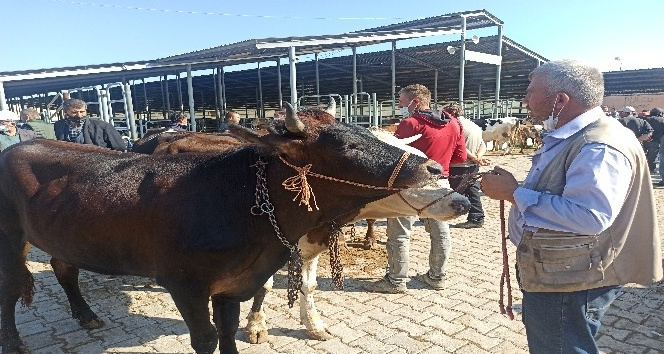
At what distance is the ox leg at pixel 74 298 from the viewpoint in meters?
4.21

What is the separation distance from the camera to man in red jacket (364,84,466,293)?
4.61 m

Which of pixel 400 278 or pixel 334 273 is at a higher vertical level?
pixel 334 273

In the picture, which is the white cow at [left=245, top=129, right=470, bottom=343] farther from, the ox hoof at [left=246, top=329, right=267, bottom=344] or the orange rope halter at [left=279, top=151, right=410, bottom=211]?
the orange rope halter at [left=279, top=151, right=410, bottom=211]

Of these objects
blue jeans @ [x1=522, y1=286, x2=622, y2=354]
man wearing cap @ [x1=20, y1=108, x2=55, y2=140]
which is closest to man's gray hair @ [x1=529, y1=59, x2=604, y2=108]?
blue jeans @ [x1=522, y1=286, x2=622, y2=354]

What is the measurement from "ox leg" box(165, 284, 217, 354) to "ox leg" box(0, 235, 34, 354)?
1.71 m

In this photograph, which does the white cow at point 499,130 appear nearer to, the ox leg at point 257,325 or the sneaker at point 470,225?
the sneaker at point 470,225

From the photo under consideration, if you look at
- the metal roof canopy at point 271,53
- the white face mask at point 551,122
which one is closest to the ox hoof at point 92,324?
the white face mask at point 551,122

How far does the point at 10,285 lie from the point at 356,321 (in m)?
3.07

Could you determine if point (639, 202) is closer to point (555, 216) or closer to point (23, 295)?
point (555, 216)

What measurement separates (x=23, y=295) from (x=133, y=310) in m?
1.07

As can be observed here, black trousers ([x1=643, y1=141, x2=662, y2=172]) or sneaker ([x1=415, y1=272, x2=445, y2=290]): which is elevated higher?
black trousers ([x1=643, y1=141, x2=662, y2=172])

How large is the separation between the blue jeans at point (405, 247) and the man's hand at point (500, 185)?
8.64ft

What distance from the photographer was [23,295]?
383cm

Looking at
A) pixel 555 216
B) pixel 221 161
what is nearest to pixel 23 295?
pixel 221 161
